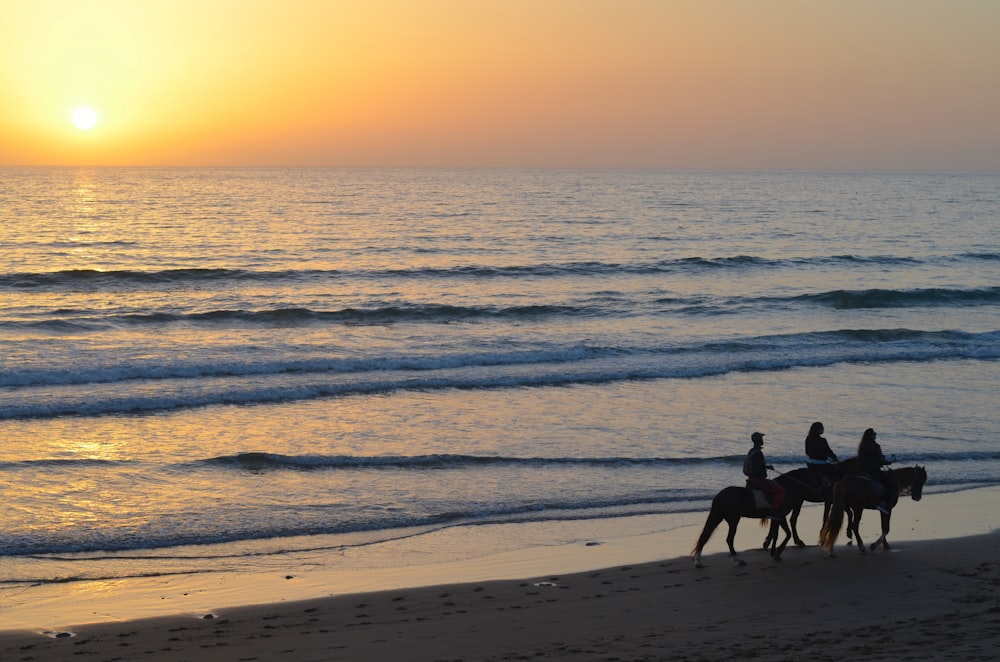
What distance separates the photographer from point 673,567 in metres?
11.8

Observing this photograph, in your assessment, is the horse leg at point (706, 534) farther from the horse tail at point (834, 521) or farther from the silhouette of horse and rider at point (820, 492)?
the horse tail at point (834, 521)

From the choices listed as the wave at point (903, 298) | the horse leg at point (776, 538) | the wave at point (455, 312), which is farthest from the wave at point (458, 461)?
the wave at point (903, 298)

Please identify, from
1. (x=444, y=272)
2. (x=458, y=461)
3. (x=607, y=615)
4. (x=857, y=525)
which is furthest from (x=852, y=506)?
(x=444, y=272)

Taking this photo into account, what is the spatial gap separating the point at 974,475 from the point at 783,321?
1834cm

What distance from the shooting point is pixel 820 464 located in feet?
42.6

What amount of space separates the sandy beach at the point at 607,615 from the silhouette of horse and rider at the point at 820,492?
1.14 ft

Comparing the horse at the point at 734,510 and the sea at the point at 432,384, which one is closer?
the horse at the point at 734,510

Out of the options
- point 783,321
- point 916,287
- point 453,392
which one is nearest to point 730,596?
point 453,392

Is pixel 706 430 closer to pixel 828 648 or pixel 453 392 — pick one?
pixel 453 392

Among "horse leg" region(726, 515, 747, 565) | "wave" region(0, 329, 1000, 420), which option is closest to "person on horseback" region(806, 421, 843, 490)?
"horse leg" region(726, 515, 747, 565)

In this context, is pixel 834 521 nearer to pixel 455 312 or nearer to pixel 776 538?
pixel 776 538

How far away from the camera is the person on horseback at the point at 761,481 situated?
1234 centimetres

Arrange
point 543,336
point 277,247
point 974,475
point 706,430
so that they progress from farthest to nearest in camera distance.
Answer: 1. point 277,247
2. point 543,336
3. point 706,430
4. point 974,475

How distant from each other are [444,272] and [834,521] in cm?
3380
